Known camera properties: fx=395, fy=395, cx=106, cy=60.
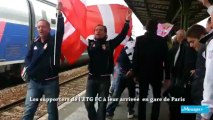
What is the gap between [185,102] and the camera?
5.73 metres

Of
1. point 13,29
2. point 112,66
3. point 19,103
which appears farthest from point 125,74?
point 13,29

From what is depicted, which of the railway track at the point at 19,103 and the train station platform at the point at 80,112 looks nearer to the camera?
the train station platform at the point at 80,112

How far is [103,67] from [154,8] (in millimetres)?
16758

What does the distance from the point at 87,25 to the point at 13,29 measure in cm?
604

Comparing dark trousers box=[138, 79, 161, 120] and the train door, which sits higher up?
the train door

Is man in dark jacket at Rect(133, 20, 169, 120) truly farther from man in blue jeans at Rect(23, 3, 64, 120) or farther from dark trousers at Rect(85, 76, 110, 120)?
man in blue jeans at Rect(23, 3, 64, 120)

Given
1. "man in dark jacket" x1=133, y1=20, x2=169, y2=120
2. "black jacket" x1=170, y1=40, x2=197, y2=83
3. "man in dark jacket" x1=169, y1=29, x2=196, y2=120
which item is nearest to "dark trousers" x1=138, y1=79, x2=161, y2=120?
"man in dark jacket" x1=133, y1=20, x2=169, y2=120

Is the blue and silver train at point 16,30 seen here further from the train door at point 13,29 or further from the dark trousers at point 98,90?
the dark trousers at point 98,90

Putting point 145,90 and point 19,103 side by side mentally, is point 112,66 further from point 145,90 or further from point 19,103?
point 19,103

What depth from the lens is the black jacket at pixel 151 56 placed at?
6289 mm

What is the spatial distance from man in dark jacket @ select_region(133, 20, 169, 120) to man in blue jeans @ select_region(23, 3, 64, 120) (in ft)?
5.01

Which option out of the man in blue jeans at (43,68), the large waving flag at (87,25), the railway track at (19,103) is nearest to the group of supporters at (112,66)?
the man in blue jeans at (43,68)

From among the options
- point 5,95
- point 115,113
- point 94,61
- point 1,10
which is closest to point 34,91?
point 94,61

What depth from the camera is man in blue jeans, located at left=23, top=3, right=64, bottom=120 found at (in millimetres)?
5281
